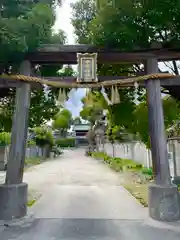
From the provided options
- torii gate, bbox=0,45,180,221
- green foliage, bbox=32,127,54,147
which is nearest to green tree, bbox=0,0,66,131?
torii gate, bbox=0,45,180,221

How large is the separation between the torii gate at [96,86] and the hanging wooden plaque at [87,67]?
5cm

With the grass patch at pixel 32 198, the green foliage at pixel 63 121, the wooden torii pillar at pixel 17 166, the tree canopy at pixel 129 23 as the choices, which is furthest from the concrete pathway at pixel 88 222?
the green foliage at pixel 63 121

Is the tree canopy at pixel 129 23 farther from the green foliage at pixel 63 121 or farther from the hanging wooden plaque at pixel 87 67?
the green foliage at pixel 63 121

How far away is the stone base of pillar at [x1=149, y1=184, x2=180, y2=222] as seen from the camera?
679 cm

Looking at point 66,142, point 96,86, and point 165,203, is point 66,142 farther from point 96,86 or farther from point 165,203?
point 165,203

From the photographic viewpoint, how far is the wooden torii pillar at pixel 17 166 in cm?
693

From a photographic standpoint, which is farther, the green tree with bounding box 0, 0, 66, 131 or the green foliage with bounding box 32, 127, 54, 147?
the green foliage with bounding box 32, 127, 54, 147

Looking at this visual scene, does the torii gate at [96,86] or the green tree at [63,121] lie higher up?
the green tree at [63,121]

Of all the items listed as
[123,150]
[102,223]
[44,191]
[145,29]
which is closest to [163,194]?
[102,223]

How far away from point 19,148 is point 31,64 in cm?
245

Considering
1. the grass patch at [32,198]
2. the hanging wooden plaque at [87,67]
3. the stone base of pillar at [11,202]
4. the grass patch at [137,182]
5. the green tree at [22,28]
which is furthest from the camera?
the grass patch at [137,182]

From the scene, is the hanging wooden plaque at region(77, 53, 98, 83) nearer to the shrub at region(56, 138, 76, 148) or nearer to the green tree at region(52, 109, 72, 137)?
the green tree at region(52, 109, 72, 137)

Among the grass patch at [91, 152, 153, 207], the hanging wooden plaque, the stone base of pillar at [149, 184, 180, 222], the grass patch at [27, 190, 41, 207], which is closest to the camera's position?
the stone base of pillar at [149, 184, 180, 222]

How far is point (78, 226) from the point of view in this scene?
Answer: 21.7 feet
